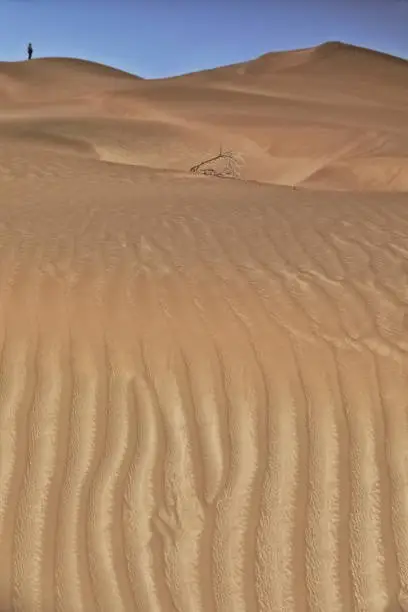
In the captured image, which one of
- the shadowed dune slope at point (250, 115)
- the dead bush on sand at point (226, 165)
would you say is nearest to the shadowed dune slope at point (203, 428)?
the shadowed dune slope at point (250, 115)

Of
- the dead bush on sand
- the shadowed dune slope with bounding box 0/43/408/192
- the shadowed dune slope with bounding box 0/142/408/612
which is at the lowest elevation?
the shadowed dune slope with bounding box 0/142/408/612

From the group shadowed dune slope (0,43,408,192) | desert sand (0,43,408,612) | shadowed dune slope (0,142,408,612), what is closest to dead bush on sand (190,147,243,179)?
shadowed dune slope (0,43,408,192)

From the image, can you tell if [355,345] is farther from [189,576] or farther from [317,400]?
[189,576]

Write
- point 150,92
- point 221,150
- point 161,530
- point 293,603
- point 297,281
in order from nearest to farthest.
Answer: point 293,603, point 161,530, point 297,281, point 221,150, point 150,92

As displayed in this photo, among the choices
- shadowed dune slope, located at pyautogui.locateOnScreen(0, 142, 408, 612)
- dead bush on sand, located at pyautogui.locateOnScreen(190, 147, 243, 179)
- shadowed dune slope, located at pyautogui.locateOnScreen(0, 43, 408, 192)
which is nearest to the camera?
shadowed dune slope, located at pyautogui.locateOnScreen(0, 142, 408, 612)

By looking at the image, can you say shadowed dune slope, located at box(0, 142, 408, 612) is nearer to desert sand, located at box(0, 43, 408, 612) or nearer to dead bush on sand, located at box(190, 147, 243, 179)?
desert sand, located at box(0, 43, 408, 612)

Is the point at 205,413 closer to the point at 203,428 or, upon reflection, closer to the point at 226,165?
the point at 203,428

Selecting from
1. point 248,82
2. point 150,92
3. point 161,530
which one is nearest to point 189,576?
point 161,530
